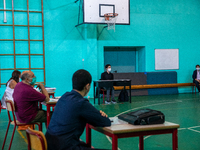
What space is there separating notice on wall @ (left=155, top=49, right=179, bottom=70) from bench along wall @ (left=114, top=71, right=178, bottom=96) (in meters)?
0.32

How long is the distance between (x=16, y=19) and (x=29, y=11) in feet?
1.89

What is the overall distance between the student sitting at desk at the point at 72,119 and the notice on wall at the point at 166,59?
9.88 metres

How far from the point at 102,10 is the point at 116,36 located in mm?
1688

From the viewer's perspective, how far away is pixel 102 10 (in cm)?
1006

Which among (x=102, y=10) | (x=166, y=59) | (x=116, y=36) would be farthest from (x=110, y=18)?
(x=166, y=59)

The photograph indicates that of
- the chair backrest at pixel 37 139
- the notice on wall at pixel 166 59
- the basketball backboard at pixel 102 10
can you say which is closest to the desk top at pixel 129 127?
the chair backrest at pixel 37 139

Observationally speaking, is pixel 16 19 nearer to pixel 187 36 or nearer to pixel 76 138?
pixel 187 36

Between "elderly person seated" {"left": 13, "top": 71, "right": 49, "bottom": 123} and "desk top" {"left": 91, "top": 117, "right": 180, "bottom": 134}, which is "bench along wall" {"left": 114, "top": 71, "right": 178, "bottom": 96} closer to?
"elderly person seated" {"left": 13, "top": 71, "right": 49, "bottom": 123}

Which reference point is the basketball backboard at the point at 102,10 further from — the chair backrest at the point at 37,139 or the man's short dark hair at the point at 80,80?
the chair backrest at the point at 37,139

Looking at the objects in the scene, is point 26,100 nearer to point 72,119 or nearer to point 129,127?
point 72,119

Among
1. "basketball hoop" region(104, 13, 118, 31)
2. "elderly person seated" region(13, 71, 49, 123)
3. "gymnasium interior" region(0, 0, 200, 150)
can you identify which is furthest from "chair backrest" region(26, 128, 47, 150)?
"basketball hoop" region(104, 13, 118, 31)

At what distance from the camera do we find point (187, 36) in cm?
1241

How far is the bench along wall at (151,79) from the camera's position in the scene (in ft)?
36.9

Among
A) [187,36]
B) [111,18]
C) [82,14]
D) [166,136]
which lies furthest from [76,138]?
[187,36]
